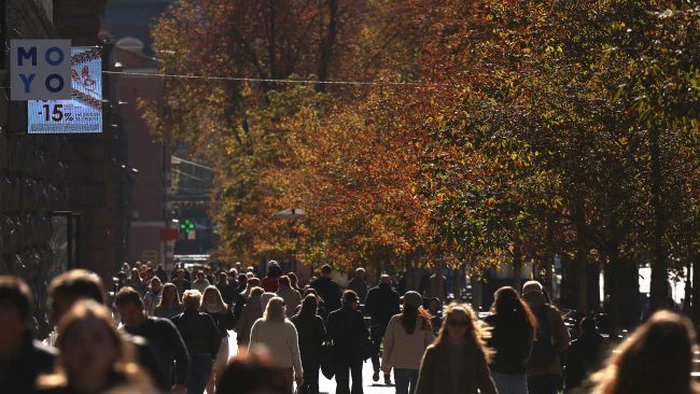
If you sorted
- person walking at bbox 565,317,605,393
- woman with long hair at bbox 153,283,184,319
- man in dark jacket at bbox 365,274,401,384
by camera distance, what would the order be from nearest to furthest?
person walking at bbox 565,317,605,393, woman with long hair at bbox 153,283,184,319, man in dark jacket at bbox 365,274,401,384

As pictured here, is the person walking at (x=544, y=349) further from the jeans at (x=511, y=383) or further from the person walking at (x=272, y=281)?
the person walking at (x=272, y=281)

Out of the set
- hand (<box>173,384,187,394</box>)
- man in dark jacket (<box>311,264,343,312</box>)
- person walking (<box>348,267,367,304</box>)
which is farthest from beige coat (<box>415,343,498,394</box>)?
person walking (<box>348,267,367,304</box>)

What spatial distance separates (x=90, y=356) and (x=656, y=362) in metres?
2.02

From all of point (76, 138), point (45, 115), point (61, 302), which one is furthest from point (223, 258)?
point (61, 302)

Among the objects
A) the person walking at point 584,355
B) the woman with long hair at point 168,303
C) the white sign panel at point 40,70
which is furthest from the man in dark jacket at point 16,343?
the white sign panel at point 40,70

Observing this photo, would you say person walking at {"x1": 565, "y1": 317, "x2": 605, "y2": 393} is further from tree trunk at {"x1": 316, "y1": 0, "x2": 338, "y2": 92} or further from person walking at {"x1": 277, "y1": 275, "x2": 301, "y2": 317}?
tree trunk at {"x1": 316, "y1": 0, "x2": 338, "y2": 92}

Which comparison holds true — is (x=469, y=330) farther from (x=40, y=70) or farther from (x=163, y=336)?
(x=40, y=70)

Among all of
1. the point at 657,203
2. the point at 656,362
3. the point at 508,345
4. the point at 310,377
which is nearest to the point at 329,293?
the point at 310,377

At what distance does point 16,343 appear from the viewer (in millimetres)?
→ 8461

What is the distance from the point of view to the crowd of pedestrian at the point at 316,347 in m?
6.97

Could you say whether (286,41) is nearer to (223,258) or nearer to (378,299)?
(223,258)

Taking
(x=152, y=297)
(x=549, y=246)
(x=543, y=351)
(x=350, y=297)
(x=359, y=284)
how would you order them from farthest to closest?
(x=359, y=284)
(x=152, y=297)
(x=549, y=246)
(x=350, y=297)
(x=543, y=351)

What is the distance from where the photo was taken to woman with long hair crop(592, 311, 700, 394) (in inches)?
273

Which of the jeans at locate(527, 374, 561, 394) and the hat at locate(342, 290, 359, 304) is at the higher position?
the hat at locate(342, 290, 359, 304)
